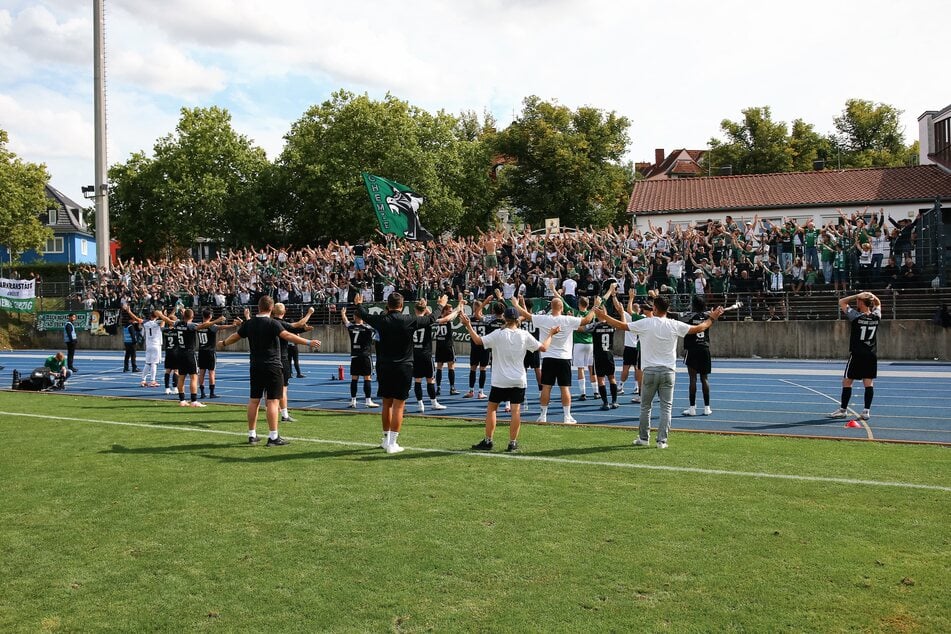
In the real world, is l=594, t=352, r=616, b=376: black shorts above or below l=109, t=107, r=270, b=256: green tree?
below

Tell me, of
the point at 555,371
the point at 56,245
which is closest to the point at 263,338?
the point at 555,371

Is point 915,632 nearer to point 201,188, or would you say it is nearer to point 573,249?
point 573,249

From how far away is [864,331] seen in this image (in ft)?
40.1

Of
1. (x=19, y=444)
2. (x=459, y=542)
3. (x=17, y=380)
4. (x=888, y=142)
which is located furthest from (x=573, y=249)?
(x=888, y=142)

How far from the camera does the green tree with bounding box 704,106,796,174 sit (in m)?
56.7

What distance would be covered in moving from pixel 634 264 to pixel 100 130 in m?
30.3

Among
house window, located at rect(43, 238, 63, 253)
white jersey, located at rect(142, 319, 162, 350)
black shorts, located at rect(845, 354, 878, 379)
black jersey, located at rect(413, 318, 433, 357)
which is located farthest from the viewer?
house window, located at rect(43, 238, 63, 253)

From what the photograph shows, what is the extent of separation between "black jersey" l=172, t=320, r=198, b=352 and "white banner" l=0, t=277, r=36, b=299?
27406 mm

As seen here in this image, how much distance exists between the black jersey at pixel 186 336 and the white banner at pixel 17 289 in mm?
27406

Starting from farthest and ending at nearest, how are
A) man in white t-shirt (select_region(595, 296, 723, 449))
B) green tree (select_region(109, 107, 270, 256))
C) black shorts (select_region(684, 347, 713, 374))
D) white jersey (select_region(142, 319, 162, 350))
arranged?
green tree (select_region(109, 107, 270, 256)) < white jersey (select_region(142, 319, 162, 350)) < black shorts (select_region(684, 347, 713, 374)) < man in white t-shirt (select_region(595, 296, 723, 449))

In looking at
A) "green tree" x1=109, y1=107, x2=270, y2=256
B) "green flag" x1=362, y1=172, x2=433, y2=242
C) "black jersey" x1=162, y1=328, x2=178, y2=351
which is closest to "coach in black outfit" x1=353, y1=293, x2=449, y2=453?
"black jersey" x1=162, y1=328, x2=178, y2=351

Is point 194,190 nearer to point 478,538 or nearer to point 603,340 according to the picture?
point 603,340

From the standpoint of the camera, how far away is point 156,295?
35.6m

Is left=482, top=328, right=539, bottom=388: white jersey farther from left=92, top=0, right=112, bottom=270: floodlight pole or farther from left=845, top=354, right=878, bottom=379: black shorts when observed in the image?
left=92, top=0, right=112, bottom=270: floodlight pole
